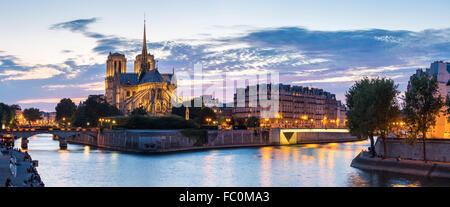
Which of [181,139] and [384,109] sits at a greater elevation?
[384,109]

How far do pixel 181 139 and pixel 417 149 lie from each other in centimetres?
3681

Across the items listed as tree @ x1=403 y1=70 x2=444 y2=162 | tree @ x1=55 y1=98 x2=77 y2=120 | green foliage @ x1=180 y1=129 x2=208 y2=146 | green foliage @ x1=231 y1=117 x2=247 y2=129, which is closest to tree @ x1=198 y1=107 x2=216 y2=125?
green foliage @ x1=231 y1=117 x2=247 y2=129

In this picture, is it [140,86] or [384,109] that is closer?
[384,109]

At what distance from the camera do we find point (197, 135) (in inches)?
2788

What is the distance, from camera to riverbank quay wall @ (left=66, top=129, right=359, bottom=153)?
6378 cm

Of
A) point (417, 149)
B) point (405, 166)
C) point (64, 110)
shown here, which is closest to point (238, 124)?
point (417, 149)

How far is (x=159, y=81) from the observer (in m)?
127

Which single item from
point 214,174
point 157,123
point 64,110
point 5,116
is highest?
point 64,110

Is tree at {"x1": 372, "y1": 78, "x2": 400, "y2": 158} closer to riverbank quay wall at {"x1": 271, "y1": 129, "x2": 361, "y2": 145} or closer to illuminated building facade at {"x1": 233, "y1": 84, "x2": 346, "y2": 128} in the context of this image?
riverbank quay wall at {"x1": 271, "y1": 129, "x2": 361, "y2": 145}

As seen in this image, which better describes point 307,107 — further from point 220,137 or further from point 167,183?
point 167,183

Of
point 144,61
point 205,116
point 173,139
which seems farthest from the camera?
point 144,61

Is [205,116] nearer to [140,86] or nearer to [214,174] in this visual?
[140,86]

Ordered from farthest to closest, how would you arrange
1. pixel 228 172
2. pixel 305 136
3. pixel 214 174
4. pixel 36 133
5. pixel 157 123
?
pixel 305 136 → pixel 157 123 → pixel 36 133 → pixel 228 172 → pixel 214 174

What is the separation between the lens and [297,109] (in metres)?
128
